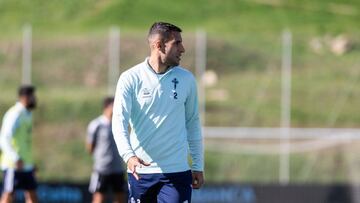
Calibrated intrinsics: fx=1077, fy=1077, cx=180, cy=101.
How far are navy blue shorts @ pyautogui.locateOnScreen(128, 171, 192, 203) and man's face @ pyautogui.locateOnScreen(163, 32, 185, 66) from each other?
0.91m

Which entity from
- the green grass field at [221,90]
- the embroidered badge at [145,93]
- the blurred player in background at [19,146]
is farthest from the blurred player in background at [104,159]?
the embroidered badge at [145,93]

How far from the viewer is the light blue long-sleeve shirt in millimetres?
8414

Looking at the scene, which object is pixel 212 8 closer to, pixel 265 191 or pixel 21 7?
pixel 21 7

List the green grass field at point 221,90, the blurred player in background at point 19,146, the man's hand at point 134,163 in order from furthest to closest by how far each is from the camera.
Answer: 1. the green grass field at point 221,90
2. the blurred player in background at point 19,146
3. the man's hand at point 134,163

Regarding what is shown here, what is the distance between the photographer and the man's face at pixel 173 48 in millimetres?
8405

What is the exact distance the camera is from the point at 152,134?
8.46 m

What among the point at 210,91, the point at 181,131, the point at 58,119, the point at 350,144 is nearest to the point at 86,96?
the point at 58,119

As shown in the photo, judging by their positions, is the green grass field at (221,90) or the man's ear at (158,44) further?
the green grass field at (221,90)

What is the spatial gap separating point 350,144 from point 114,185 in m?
8.46

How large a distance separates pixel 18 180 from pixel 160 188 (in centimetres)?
654

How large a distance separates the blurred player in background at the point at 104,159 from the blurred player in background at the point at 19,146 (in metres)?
1.67

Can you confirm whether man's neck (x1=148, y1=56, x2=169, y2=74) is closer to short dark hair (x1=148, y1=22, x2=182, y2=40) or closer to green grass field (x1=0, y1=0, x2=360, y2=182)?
short dark hair (x1=148, y1=22, x2=182, y2=40)

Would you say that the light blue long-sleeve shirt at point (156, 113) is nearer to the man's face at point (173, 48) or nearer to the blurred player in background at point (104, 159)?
the man's face at point (173, 48)

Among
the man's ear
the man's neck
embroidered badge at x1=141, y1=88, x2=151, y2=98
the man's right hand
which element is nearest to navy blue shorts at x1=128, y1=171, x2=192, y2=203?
embroidered badge at x1=141, y1=88, x2=151, y2=98
